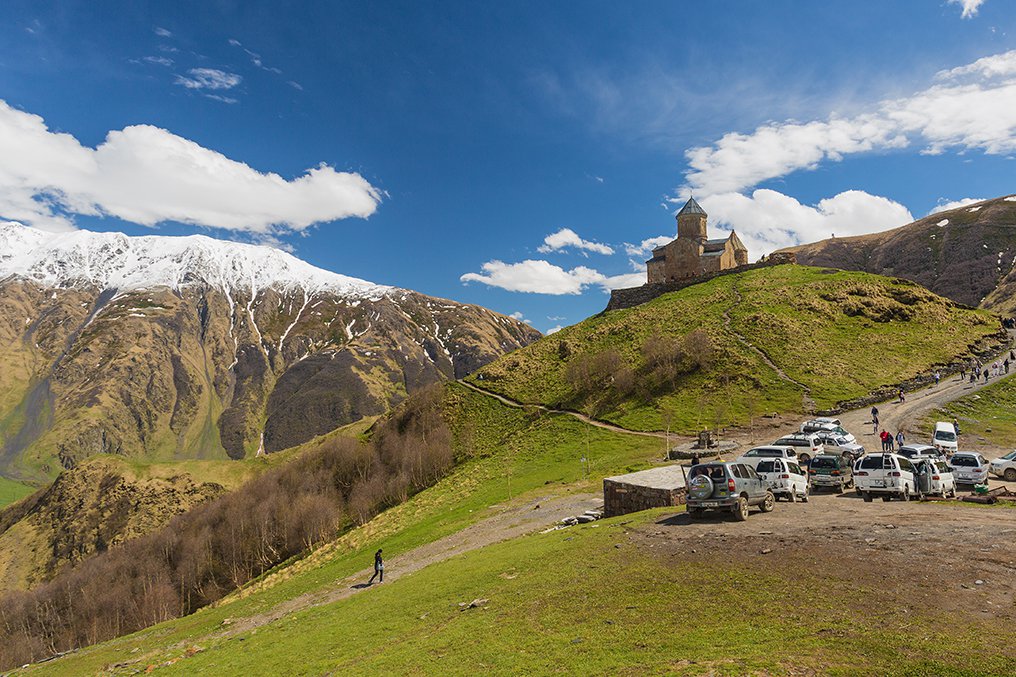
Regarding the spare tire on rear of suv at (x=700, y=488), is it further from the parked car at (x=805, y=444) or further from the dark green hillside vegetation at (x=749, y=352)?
the dark green hillside vegetation at (x=749, y=352)

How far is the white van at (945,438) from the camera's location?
4432 centimetres

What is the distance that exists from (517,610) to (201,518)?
10430 cm

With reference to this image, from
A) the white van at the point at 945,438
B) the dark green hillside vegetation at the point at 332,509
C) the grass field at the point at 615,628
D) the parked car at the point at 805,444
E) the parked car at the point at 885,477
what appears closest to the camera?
the grass field at the point at 615,628

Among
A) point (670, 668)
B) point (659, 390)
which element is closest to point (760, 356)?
point (659, 390)

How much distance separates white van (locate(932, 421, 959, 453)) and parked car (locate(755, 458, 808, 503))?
2402 cm

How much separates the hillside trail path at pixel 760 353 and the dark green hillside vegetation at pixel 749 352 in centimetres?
24

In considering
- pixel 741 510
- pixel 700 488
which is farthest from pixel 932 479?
pixel 700 488

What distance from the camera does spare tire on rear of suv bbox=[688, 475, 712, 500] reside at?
24109 millimetres

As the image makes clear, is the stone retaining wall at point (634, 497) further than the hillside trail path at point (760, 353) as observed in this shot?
No

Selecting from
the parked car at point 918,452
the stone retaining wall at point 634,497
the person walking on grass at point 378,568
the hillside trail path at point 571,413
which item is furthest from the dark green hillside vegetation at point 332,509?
the parked car at point 918,452

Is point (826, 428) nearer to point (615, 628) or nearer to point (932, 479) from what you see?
point (932, 479)

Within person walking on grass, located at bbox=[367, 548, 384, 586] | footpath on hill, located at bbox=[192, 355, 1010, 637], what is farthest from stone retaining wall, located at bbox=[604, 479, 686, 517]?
person walking on grass, located at bbox=[367, 548, 384, 586]

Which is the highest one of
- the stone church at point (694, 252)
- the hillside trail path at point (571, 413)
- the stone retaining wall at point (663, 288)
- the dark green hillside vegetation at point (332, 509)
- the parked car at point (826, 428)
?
the stone church at point (694, 252)

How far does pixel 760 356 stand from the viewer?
7725cm
